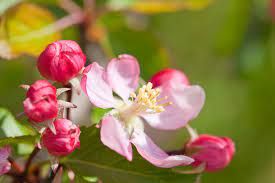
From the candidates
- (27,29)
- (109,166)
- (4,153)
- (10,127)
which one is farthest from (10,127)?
(27,29)

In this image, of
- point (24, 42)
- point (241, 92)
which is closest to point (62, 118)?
point (24, 42)

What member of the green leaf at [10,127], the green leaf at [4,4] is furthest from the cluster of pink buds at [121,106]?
the green leaf at [4,4]

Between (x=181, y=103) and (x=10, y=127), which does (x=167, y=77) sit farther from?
(x=10, y=127)

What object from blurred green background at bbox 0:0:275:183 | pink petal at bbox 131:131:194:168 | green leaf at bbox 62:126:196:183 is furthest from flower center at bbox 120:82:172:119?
blurred green background at bbox 0:0:275:183

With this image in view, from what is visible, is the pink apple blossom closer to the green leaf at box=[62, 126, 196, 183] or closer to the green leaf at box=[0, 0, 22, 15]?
the green leaf at box=[62, 126, 196, 183]

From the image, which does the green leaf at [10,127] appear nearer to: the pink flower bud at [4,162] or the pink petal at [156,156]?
the pink flower bud at [4,162]
